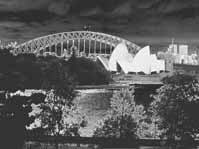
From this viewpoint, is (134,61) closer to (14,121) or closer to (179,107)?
(179,107)

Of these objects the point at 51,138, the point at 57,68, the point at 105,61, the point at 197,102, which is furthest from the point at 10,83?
the point at 105,61

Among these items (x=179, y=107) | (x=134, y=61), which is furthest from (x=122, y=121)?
(x=134, y=61)

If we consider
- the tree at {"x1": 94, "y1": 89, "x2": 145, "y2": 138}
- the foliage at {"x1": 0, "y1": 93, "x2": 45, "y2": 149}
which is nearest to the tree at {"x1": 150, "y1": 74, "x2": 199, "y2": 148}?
the tree at {"x1": 94, "y1": 89, "x2": 145, "y2": 138}

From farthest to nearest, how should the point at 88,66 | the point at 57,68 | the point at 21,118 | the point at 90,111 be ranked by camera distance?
the point at 88,66
the point at 90,111
the point at 57,68
the point at 21,118

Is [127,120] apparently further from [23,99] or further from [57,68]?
[23,99]

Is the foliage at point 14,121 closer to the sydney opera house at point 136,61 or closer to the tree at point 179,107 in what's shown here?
the tree at point 179,107
